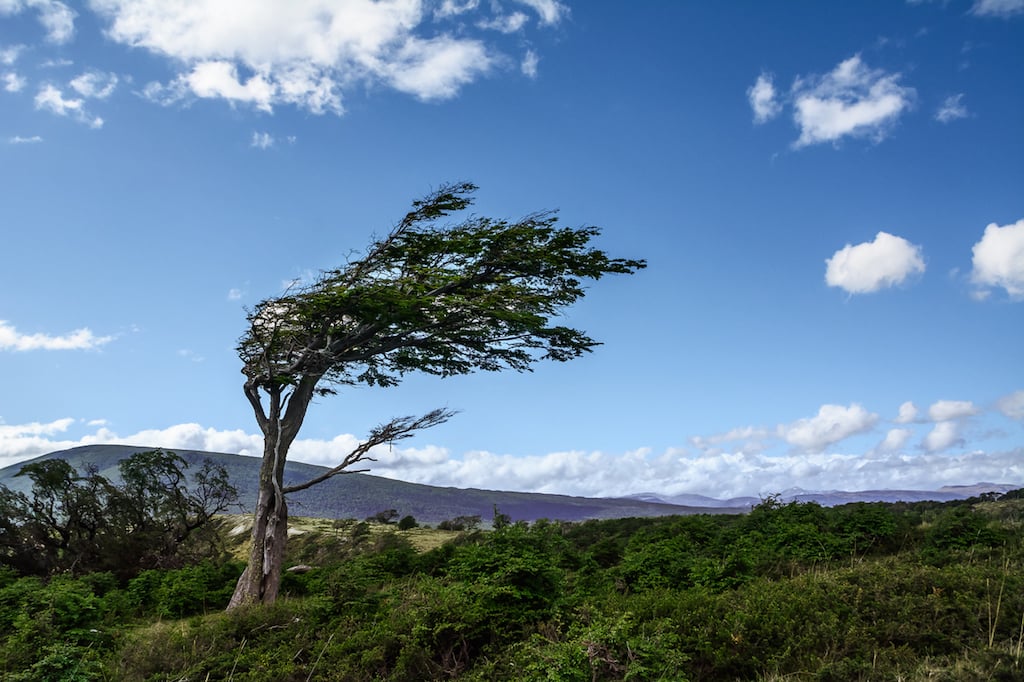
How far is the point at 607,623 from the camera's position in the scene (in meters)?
7.17

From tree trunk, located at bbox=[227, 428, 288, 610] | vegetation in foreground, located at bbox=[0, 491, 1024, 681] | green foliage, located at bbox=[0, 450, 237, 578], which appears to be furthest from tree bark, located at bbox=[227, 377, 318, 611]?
green foliage, located at bbox=[0, 450, 237, 578]

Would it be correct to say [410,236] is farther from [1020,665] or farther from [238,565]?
[1020,665]

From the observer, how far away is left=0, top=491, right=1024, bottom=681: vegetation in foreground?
694 centimetres

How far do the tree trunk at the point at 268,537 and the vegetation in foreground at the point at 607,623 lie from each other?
4691mm

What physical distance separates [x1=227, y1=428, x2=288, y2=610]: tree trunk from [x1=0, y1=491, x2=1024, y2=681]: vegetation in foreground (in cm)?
469

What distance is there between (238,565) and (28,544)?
8792 millimetres

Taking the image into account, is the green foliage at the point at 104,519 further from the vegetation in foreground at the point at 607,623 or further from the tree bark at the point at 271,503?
the vegetation in foreground at the point at 607,623

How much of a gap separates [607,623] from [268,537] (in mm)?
12840

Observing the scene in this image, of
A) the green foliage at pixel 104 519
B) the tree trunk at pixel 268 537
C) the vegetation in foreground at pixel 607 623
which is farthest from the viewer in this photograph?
the green foliage at pixel 104 519

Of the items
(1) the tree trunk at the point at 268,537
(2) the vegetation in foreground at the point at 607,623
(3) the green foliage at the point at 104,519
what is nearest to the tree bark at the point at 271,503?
(1) the tree trunk at the point at 268,537

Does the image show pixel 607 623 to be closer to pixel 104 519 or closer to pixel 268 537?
pixel 268 537

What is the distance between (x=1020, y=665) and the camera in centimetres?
607

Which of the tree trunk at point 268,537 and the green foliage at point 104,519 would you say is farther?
the green foliage at point 104,519

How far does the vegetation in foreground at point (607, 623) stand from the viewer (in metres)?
6.94
